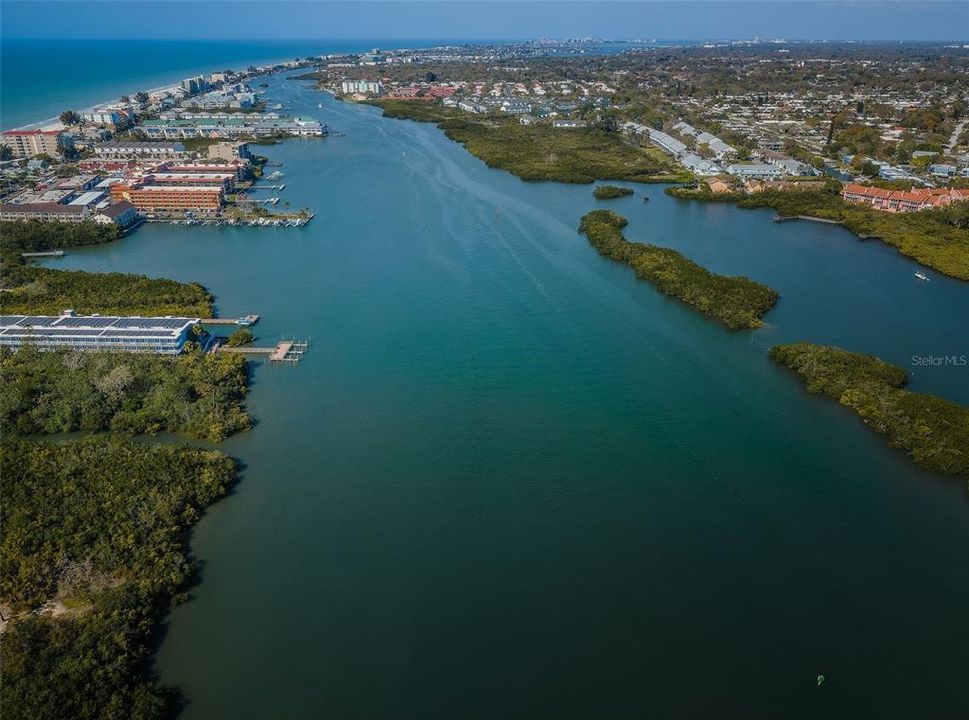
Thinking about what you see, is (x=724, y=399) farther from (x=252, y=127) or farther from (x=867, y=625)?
(x=252, y=127)

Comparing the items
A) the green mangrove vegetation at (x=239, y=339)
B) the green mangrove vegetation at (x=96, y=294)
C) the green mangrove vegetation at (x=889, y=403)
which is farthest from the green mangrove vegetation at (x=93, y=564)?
the green mangrove vegetation at (x=889, y=403)

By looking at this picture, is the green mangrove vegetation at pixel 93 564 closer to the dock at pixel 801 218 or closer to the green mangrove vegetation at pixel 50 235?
the green mangrove vegetation at pixel 50 235

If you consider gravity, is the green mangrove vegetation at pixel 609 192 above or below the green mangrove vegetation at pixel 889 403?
above

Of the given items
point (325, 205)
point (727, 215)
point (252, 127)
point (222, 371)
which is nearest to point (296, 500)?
point (222, 371)

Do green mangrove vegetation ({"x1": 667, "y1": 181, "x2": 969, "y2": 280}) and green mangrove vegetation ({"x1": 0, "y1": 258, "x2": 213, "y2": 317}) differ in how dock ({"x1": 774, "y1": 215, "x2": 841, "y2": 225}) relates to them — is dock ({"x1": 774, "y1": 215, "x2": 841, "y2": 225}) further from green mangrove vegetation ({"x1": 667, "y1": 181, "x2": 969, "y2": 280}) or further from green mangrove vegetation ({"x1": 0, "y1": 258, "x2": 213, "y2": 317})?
green mangrove vegetation ({"x1": 0, "y1": 258, "x2": 213, "y2": 317})

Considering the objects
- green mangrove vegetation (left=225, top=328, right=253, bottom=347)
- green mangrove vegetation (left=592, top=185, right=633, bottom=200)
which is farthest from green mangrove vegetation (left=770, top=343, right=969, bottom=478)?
green mangrove vegetation (left=592, top=185, right=633, bottom=200)
